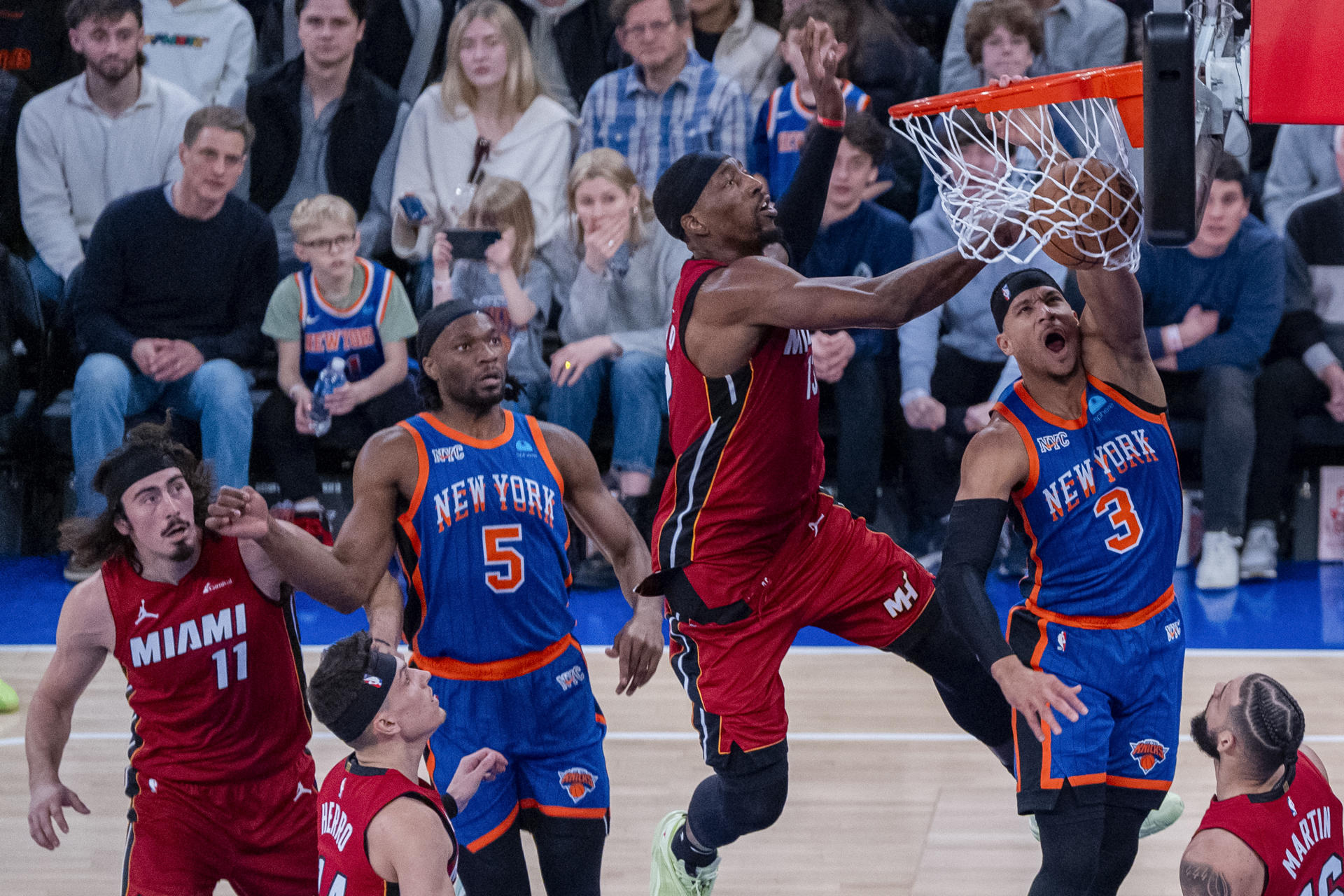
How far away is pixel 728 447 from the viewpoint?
4297mm

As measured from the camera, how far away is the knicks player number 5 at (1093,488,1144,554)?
4.10 m

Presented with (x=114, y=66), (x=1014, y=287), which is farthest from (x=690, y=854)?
(x=114, y=66)

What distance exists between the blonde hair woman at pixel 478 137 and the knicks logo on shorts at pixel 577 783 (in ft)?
15.9

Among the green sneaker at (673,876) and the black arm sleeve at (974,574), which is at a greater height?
the black arm sleeve at (974,574)

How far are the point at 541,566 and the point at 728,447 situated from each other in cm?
63

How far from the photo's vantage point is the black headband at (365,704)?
3.38 metres

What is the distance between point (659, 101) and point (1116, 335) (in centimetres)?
480

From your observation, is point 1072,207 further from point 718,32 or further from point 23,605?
point 23,605

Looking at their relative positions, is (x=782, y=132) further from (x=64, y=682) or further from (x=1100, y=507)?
(x=64, y=682)

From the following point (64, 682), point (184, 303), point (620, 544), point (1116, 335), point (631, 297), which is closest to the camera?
point (64, 682)

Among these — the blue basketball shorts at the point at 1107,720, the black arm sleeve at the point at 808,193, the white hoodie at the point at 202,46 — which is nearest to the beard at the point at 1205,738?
the blue basketball shorts at the point at 1107,720

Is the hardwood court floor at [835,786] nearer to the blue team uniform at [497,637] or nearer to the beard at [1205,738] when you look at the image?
the blue team uniform at [497,637]

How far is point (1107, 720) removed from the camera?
3.98m

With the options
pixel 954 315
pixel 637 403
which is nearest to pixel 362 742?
pixel 637 403
